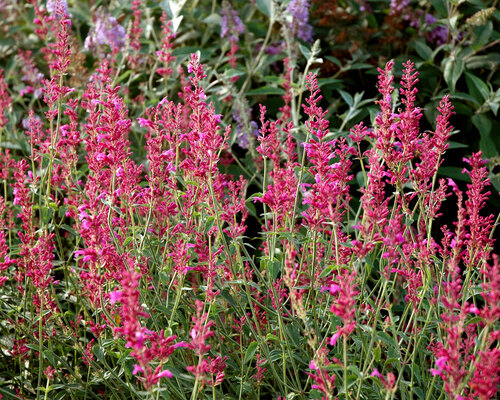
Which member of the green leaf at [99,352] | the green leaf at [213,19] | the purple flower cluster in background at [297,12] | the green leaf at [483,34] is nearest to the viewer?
the green leaf at [99,352]

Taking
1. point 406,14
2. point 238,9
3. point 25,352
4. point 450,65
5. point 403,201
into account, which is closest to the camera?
point 403,201

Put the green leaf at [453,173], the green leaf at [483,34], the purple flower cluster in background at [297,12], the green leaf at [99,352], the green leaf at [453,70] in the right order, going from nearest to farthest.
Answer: the green leaf at [99,352], the green leaf at [453,173], the green leaf at [453,70], the green leaf at [483,34], the purple flower cluster in background at [297,12]

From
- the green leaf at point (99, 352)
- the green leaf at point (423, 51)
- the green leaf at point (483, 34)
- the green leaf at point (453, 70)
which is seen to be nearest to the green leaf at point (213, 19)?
the green leaf at point (423, 51)

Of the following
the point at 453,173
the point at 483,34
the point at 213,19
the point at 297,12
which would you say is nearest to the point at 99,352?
the point at 453,173

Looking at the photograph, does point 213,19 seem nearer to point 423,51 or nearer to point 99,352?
point 423,51

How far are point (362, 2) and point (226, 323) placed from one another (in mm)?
3405

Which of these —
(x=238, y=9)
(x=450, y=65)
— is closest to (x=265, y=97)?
(x=238, y=9)

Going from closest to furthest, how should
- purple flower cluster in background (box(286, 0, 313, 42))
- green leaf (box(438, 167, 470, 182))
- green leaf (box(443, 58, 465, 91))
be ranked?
green leaf (box(438, 167, 470, 182)) → green leaf (box(443, 58, 465, 91)) → purple flower cluster in background (box(286, 0, 313, 42))

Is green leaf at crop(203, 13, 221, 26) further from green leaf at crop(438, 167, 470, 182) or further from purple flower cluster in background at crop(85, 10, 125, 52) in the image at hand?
green leaf at crop(438, 167, 470, 182)

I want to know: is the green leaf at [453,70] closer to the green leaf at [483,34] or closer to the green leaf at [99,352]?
the green leaf at [483,34]

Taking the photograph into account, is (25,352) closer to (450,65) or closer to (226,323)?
(226,323)

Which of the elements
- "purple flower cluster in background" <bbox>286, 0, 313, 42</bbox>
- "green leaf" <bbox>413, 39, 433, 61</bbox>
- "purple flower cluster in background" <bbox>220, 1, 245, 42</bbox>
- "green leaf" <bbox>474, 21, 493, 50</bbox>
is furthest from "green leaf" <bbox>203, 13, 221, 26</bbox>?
"green leaf" <bbox>474, 21, 493, 50</bbox>

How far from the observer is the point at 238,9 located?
5.88 meters

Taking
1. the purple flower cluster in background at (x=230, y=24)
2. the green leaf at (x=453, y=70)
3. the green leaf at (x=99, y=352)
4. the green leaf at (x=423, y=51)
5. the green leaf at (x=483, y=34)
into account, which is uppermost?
the purple flower cluster in background at (x=230, y=24)
